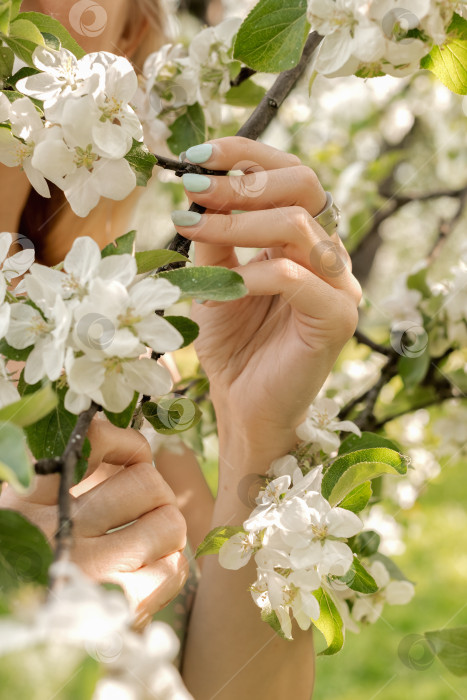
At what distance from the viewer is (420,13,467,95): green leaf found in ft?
2.01

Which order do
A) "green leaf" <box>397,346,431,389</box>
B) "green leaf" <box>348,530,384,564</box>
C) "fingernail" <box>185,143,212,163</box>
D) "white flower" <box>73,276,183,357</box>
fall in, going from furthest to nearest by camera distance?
"green leaf" <box>397,346,431,389</box>, "green leaf" <box>348,530,384,564</box>, "fingernail" <box>185,143,212,163</box>, "white flower" <box>73,276,183,357</box>

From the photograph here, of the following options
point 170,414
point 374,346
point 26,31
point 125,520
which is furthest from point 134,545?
point 374,346

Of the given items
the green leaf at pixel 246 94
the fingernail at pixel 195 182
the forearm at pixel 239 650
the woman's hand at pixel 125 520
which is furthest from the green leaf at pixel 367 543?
the green leaf at pixel 246 94

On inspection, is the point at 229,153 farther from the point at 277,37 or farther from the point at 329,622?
the point at 329,622

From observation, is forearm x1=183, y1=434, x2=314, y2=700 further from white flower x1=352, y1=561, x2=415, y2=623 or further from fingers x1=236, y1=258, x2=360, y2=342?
fingers x1=236, y1=258, x2=360, y2=342

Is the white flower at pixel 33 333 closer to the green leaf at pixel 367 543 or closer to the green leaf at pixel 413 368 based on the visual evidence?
the green leaf at pixel 367 543

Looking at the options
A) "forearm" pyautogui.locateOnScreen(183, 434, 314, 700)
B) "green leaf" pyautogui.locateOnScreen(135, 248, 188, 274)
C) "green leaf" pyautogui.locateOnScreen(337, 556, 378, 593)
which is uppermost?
"green leaf" pyautogui.locateOnScreen(135, 248, 188, 274)

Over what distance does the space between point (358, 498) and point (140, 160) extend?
357mm

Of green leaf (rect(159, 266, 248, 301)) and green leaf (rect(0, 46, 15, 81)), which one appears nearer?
green leaf (rect(159, 266, 248, 301))

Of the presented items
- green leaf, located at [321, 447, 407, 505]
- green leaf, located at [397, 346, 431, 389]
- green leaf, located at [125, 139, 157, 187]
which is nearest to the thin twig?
green leaf, located at [397, 346, 431, 389]

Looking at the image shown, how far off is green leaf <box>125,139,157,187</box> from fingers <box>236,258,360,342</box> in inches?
5.1

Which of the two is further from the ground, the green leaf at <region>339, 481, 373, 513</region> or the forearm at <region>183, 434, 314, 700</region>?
the green leaf at <region>339, 481, 373, 513</region>

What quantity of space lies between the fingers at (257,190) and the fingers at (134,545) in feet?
1.01

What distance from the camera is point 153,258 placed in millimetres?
524
